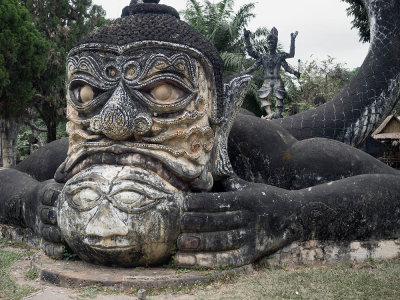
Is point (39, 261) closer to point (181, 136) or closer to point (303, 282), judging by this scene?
point (181, 136)

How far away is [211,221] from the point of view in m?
4.20

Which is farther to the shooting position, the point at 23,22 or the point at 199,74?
the point at 23,22

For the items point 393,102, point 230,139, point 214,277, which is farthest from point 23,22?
point 214,277

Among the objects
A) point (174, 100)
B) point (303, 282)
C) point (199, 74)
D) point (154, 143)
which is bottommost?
point (303, 282)

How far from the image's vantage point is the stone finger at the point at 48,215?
15.2 feet

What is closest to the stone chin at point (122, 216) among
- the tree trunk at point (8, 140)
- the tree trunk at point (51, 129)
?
the tree trunk at point (8, 140)

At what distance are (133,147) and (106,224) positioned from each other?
76cm

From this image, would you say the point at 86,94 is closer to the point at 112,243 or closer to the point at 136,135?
the point at 136,135

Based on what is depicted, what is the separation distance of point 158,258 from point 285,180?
2127 millimetres

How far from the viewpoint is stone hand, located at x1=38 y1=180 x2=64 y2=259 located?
4.56m

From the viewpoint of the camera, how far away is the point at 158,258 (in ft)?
13.7

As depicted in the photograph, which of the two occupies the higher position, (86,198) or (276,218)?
(86,198)

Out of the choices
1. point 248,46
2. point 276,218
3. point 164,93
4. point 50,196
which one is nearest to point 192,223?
point 276,218

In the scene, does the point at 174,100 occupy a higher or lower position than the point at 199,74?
lower
